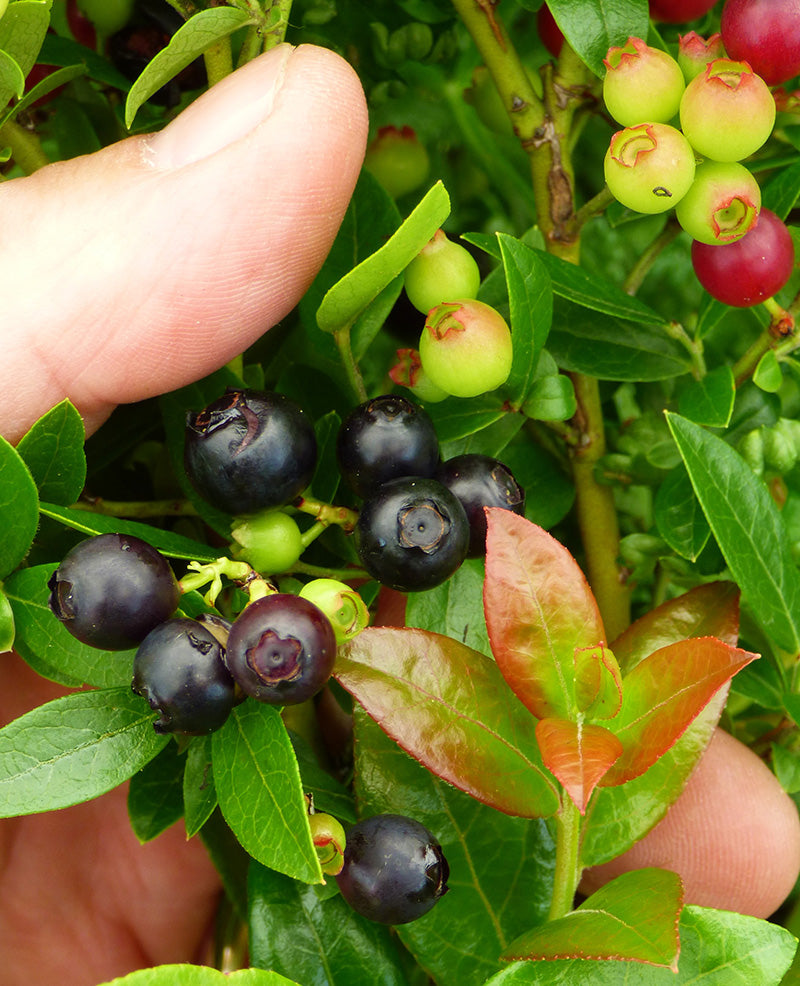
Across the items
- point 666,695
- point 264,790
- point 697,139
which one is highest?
point 697,139

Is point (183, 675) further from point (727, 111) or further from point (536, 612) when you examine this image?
point (727, 111)

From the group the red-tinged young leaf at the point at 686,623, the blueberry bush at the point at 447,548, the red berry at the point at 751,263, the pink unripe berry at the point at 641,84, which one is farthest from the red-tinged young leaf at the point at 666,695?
the pink unripe berry at the point at 641,84

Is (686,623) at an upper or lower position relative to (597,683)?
lower

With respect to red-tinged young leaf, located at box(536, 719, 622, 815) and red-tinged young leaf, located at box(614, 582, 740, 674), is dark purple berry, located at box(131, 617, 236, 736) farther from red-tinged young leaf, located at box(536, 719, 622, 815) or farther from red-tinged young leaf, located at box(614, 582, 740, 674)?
red-tinged young leaf, located at box(614, 582, 740, 674)

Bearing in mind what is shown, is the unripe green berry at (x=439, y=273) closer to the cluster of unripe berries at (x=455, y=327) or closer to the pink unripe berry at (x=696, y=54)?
the cluster of unripe berries at (x=455, y=327)

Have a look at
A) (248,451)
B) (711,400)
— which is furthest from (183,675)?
(711,400)

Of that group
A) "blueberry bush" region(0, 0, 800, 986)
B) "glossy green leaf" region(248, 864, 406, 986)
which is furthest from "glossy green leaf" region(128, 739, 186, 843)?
"glossy green leaf" region(248, 864, 406, 986)

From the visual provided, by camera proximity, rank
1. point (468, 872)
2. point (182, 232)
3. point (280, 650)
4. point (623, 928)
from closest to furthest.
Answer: point (280, 650), point (623, 928), point (182, 232), point (468, 872)
